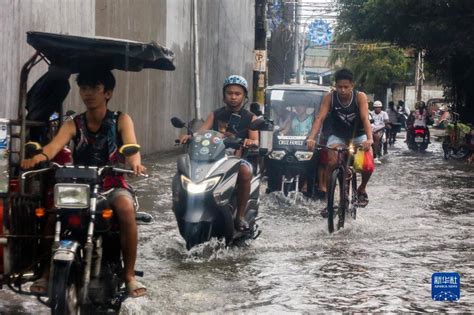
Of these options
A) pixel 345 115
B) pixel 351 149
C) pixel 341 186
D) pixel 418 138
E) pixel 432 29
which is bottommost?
pixel 418 138

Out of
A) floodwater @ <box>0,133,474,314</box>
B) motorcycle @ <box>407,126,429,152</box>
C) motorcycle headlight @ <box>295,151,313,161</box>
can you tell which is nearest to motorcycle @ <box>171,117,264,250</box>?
floodwater @ <box>0,133,474,314</box>

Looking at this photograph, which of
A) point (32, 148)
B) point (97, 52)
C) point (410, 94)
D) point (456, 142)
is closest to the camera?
point (32, 148)

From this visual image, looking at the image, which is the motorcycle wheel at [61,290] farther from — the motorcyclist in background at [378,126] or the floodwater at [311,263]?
the motorcyclist in background at [378,126]

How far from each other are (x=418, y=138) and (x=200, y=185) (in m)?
Result: 20.4

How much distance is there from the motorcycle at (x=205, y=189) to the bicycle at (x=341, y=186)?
158 cm

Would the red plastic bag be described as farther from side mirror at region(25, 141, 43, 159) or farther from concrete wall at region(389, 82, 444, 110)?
concrete wall at region(389, 82, 444, 110)

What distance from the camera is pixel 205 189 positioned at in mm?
8047

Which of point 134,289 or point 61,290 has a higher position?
point 61,290

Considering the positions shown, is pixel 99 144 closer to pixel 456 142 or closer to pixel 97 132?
pixel 97 132

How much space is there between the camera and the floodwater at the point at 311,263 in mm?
6582

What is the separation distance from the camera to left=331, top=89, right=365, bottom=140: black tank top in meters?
10.3

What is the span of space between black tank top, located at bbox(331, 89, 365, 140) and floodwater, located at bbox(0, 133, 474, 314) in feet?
3.40

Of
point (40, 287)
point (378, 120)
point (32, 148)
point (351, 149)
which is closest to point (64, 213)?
point (40, 287)

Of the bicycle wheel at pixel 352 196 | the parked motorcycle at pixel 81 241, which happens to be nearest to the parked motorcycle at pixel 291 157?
the bicycle wheel at pixel 352 196
